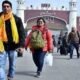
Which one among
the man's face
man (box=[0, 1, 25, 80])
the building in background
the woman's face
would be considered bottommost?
the building in background

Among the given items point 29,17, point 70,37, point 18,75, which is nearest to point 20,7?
point 29,17

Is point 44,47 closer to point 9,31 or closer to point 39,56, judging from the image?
point 39,56

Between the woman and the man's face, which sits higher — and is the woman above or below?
below

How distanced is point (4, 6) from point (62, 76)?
13.4 ft

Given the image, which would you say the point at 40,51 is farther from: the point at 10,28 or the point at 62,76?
the point at 10,28

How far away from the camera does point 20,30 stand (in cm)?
814

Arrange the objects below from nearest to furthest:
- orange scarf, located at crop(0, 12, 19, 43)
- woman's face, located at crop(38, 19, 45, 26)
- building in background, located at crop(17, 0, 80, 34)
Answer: orange scarf, located at crop(0, 12, 19, 43)
woman's face, located at crop(38, 19, 45, 26)
building in background, located at crop(17, 0, 80, 34)

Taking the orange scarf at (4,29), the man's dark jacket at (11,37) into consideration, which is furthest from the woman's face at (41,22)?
the orange scarf at (4,29)

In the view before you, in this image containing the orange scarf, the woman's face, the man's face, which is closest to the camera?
the orange scarf

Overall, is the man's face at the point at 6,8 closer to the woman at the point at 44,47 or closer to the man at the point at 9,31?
the man at the point at 9,31

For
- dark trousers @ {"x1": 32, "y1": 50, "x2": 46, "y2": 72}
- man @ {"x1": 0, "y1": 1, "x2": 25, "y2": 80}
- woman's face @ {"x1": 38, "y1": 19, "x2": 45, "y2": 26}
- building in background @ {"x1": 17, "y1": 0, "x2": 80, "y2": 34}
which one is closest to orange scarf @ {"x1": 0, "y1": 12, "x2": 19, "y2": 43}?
man @ {"x1": 0, "y1": 1, "x2": 25, "y2": 80}

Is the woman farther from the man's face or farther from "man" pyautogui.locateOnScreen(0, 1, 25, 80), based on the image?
the man's face

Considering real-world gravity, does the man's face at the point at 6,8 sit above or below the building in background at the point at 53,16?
above

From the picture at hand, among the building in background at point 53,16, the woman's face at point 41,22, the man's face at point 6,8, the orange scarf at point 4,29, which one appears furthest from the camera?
the building in background at point 53,16
